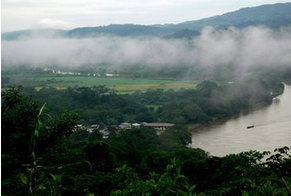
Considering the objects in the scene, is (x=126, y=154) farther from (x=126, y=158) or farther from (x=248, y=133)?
(x=248, y=133)

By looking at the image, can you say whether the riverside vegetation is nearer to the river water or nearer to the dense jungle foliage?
the dense jungle foliage

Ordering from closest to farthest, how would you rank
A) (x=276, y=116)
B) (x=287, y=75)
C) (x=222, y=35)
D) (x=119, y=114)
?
(x=276, y=116) < (x=119, y=114) < (x=287, y=75) < (x=222, y=35)

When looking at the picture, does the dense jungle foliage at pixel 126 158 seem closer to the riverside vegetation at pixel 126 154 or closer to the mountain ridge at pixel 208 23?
the riverside vegetation at pixel 126 154

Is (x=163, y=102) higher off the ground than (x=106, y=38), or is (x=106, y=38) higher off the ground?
(x=106, y=38)

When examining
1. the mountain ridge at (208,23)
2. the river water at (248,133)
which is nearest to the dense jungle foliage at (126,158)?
the river water at (248,133)

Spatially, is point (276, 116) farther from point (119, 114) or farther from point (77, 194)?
point (77, 194)

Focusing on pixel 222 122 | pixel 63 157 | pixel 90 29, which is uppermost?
pixel 90 29

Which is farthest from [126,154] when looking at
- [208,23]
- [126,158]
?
[208,23]

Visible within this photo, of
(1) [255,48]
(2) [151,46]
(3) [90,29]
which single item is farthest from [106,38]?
(1) [255,48]

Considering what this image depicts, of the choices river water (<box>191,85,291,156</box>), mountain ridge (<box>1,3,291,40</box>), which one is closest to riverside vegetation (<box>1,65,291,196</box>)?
river water (<box>191,85,291,156</box>)
